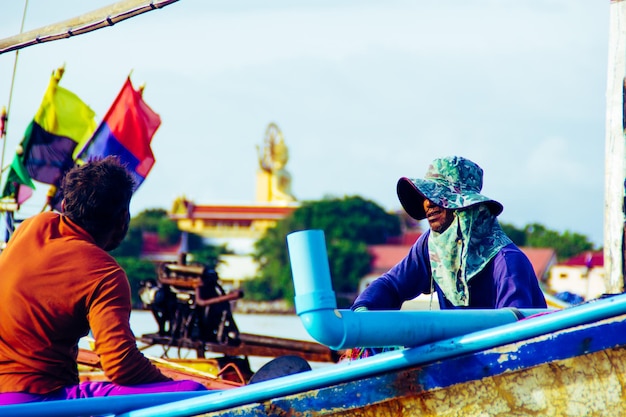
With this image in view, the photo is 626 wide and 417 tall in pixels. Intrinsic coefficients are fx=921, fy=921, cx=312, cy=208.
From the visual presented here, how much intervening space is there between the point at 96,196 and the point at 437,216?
115cm

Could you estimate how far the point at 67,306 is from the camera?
2.31m

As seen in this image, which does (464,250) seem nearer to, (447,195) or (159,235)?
(447,195)

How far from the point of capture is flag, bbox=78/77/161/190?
27.1 feet

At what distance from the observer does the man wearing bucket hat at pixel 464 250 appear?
2863 millimetres

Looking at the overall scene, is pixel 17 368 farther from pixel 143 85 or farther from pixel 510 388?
pixel 143 85

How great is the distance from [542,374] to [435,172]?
1.21 meters

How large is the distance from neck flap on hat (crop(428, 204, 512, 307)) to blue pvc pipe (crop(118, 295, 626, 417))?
38.1 inches

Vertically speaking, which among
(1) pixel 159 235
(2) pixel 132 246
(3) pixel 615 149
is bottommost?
(2) pixel 132 246

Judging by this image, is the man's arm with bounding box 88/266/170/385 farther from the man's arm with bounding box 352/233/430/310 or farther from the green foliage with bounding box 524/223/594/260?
the green foliage with bounding box 524/223/594/260

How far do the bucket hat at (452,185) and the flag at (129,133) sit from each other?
5436mm

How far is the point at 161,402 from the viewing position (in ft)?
7.45

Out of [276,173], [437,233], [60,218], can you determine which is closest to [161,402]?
[60,218]

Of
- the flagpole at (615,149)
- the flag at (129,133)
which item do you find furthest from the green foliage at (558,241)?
the flagpole at (615,149)

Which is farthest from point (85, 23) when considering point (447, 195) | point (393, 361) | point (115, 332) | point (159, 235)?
point (159, 235)
